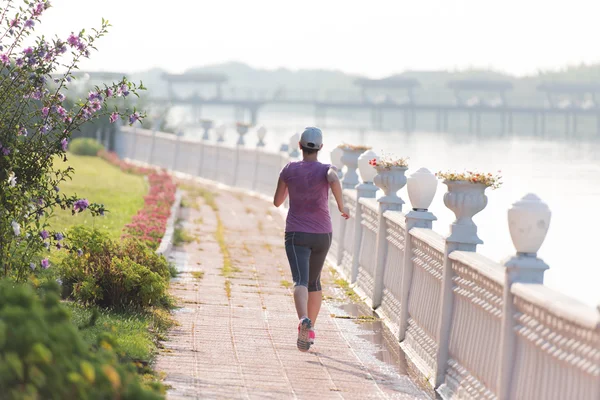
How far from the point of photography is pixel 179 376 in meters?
7.66

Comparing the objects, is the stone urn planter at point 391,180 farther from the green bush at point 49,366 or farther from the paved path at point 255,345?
the green bush at point 49,366

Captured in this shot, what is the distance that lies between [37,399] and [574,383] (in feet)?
8.86

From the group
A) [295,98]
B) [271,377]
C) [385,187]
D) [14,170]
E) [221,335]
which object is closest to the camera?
[271,377]

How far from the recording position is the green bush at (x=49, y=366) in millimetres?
4129

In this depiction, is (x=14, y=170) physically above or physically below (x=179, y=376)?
above

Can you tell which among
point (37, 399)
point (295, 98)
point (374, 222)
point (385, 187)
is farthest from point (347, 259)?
point (295, 98)

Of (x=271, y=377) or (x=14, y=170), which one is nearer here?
(x=271, y=377)

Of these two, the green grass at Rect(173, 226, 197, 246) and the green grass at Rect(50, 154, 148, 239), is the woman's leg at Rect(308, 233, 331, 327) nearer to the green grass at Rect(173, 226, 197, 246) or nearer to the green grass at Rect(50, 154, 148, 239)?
the green grass at Rect(50, 154, 148, 239)

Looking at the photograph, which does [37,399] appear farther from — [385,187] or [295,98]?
[295,98]

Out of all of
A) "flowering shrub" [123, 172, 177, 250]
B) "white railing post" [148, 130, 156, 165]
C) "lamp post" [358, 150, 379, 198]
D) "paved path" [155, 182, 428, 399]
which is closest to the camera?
"paved path" [155, 182, 428, 399]

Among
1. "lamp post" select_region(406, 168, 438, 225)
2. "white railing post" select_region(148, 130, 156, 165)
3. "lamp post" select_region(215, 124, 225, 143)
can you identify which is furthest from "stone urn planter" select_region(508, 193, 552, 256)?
"white railing post" select_region(148, 130, 156, 165)

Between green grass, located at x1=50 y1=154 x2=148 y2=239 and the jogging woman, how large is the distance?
Answer: 13.2ft

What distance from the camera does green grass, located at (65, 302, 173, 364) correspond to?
7934 millimetres

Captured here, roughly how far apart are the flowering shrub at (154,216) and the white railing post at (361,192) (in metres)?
2.41
